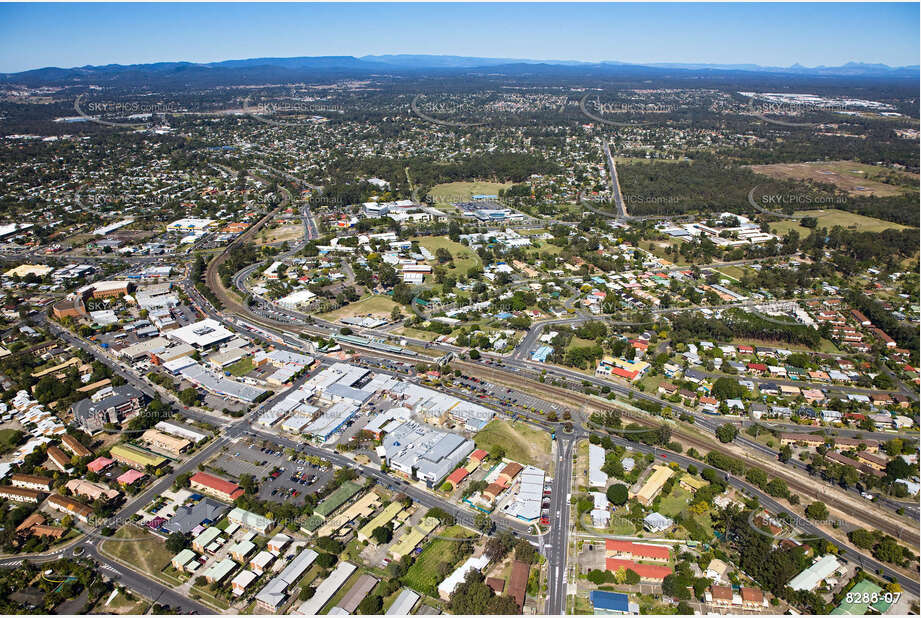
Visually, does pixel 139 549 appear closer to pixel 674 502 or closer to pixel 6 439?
pixel 6 439

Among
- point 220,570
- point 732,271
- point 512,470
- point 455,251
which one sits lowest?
point 220,570

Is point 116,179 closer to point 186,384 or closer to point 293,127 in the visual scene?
point 293,127

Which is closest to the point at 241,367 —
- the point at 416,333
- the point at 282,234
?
the point at 416,333

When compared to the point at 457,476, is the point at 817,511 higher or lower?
higher

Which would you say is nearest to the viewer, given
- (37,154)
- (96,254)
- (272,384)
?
(272,384)

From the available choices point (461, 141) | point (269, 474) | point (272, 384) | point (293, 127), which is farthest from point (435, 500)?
point (293, 127)

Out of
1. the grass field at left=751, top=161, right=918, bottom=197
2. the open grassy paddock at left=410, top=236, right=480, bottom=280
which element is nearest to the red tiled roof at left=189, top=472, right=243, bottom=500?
the open grassy paddock at left=410, top=236, right=480, bottom=280
